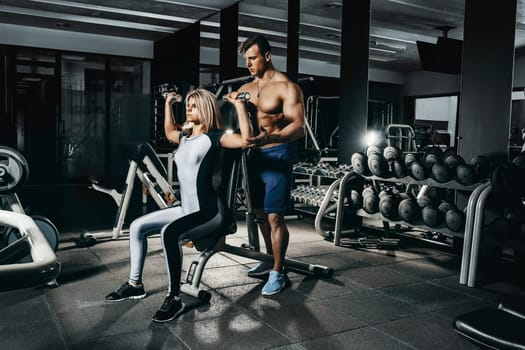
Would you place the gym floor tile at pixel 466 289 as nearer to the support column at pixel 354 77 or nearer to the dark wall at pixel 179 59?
the support column at pixel 354 77

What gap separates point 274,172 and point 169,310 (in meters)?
0.89

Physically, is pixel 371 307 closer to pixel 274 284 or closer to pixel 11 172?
pixel 274 284

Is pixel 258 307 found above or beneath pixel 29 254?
beneath

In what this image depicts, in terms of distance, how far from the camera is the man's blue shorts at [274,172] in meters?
2.57

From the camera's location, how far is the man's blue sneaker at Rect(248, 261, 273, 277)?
282 centimetres

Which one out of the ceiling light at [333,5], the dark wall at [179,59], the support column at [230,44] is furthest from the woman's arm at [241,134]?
the dark wall at [179,59]

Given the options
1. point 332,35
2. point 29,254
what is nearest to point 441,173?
point 29,254

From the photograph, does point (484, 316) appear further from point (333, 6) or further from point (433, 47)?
point (433, 47)

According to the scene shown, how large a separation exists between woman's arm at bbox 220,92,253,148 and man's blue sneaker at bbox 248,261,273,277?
0.93 meters

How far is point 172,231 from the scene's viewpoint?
2.12 m

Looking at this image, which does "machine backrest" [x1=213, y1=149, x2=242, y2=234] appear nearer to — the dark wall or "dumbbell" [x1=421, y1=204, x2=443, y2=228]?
"dumbbell" [x1=421, y1=204, x2=443, y2=228]

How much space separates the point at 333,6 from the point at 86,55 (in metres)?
4.20

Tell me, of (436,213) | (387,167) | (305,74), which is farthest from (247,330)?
(305,74)

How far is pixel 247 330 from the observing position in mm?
2016
